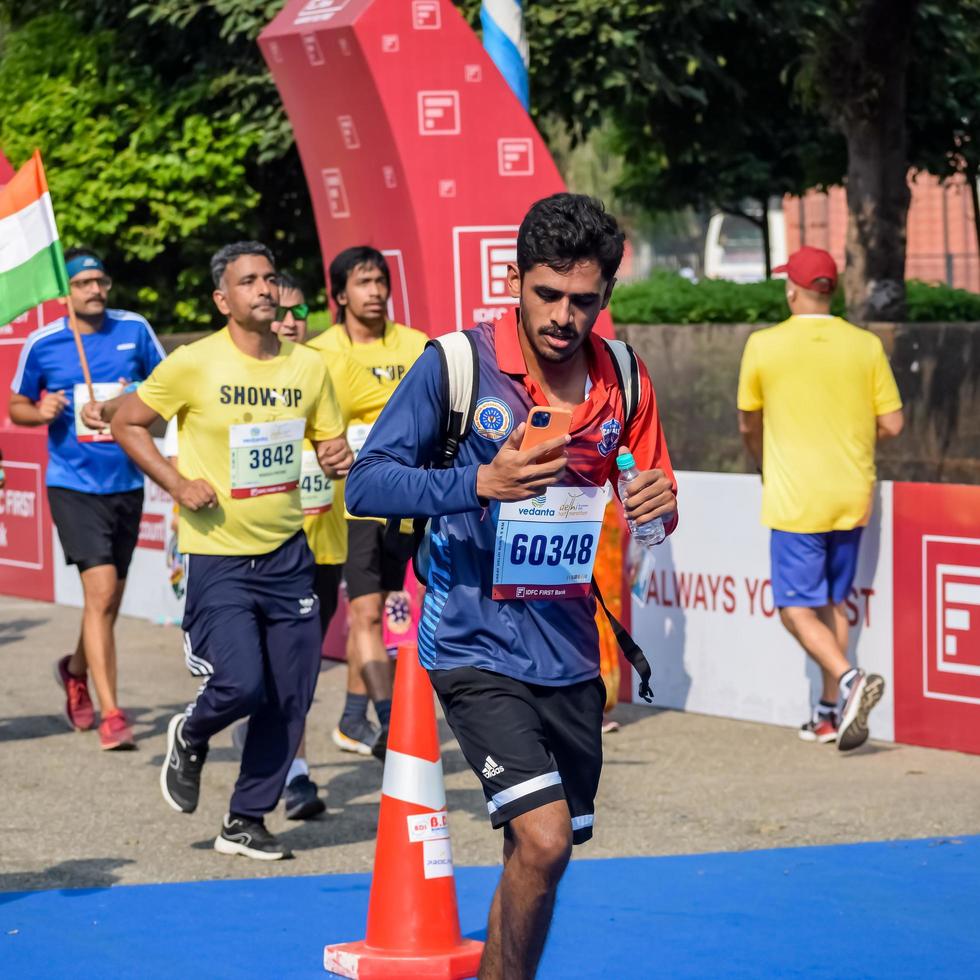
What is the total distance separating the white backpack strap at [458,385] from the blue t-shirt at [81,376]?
4.82 meters

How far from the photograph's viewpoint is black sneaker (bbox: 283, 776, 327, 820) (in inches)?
289

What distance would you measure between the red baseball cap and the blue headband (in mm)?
3076

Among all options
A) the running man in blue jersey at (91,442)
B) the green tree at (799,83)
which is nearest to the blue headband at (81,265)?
the running man in blue jersey at (91,442)

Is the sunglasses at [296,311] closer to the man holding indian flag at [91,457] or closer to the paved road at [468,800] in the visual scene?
the man holding indian flag at [91,457]

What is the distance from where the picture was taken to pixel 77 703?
9234 millimetres

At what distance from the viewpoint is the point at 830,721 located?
870cm

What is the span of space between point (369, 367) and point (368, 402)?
0.55ft

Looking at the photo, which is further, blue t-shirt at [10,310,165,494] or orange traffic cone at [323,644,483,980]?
blue t-shirt at [10,310,165,494]

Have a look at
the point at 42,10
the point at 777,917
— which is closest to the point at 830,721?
the point at 777,917

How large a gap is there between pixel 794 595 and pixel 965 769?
103 centimetres

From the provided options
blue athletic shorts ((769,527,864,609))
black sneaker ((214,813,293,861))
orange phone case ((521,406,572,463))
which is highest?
orange phone case ((521,406,572,463))

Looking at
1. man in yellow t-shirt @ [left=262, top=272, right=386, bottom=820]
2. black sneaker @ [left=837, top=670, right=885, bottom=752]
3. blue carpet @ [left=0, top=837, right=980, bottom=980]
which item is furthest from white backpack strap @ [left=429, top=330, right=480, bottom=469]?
black sneaker @ [left=837, top=670, right=885, bottom=752]

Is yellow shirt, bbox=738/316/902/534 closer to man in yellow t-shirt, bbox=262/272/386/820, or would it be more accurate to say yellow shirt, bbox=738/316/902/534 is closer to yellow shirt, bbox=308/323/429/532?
yellow shirt, bbox=308/323/429/532

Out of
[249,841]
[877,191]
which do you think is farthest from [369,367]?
[877,191]
